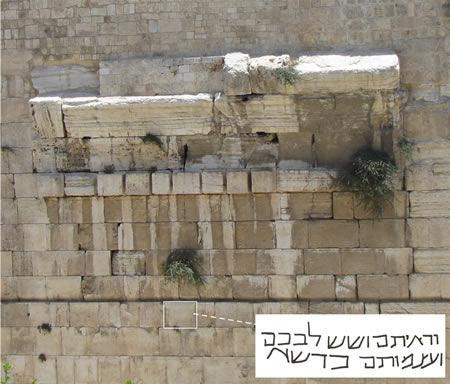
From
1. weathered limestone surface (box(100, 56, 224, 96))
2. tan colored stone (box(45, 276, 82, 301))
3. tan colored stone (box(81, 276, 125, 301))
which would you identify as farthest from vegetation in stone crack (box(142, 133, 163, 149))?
tan colored stone (box(45, 276, 82, 301))

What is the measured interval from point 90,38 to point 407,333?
18.4ft

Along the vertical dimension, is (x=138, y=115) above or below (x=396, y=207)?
above

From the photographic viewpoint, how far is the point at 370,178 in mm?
6102

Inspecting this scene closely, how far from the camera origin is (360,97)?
626cm

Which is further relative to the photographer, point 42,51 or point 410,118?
point 42,51

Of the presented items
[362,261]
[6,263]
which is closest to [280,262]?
[362,261]

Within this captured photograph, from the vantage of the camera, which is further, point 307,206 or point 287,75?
point 307,206

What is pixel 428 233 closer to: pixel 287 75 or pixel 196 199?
pixel 287 75

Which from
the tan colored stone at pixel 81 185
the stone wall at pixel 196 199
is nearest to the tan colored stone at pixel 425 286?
the stone wall at pixel 196 199

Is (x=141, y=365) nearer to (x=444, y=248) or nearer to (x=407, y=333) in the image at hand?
(x=407, y=333)

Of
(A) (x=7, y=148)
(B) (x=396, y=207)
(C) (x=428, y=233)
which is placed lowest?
(C) (x=428, y=233)

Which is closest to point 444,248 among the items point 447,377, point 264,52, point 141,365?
point 447,377

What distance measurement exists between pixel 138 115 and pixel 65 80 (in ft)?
3.87

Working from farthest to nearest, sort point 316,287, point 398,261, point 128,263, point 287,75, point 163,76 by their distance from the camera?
point 128,263 → point 163,76 → point 316,287 → point 398,261 → point 287,75
